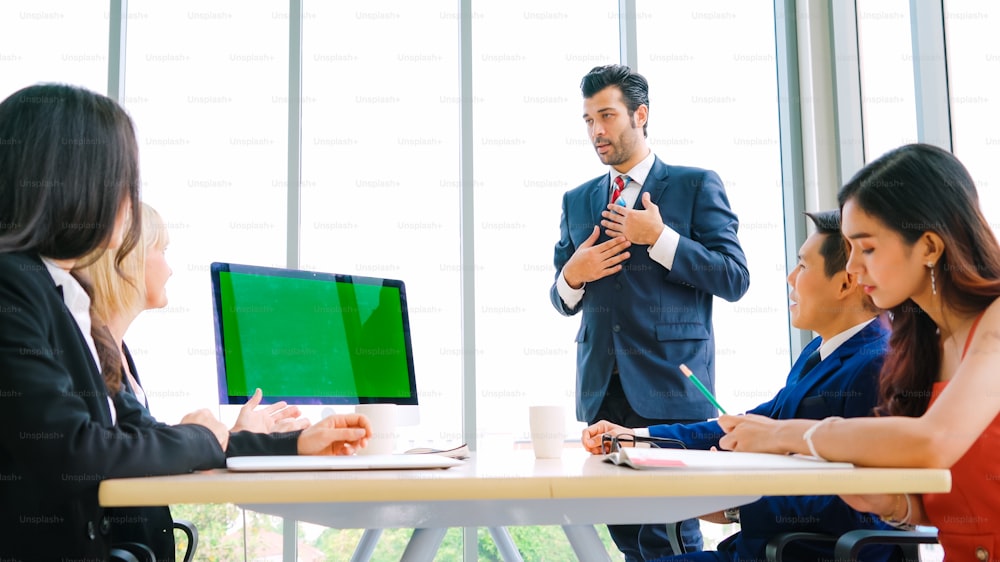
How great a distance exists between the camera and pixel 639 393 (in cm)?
278

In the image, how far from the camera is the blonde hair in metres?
1.77

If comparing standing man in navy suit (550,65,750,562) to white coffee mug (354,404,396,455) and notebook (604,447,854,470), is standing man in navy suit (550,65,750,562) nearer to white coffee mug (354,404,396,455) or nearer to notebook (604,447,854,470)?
white coffee mug (354,404,396,455)

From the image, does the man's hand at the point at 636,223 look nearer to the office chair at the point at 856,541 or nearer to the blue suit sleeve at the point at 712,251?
the blue suit sleeve at the point at 712,251

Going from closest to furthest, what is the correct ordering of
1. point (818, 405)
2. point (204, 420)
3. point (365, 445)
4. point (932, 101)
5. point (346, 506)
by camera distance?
point (346, 506) < point (204, 420) < point (365, 445) < point (818, 405) < point (932, 101)

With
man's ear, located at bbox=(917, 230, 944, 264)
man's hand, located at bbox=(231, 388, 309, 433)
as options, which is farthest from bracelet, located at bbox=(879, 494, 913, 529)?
man's hand, located at bbox=(231, 388, 309, 433)

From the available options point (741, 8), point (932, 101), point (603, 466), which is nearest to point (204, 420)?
point (603, 466)

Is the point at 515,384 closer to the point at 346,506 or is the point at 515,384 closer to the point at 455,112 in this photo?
the point at 455,112

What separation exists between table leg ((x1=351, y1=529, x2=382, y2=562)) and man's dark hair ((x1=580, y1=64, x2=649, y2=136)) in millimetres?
1874

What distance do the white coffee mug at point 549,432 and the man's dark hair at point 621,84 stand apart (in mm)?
1778

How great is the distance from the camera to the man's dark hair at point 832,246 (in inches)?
75.5

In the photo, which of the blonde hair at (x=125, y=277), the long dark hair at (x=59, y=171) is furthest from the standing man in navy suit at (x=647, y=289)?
the long dark hair at (x=59, y=171)

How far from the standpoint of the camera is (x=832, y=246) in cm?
193

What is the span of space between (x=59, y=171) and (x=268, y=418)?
69 centimetres

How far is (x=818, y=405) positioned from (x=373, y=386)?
963 millimetres
